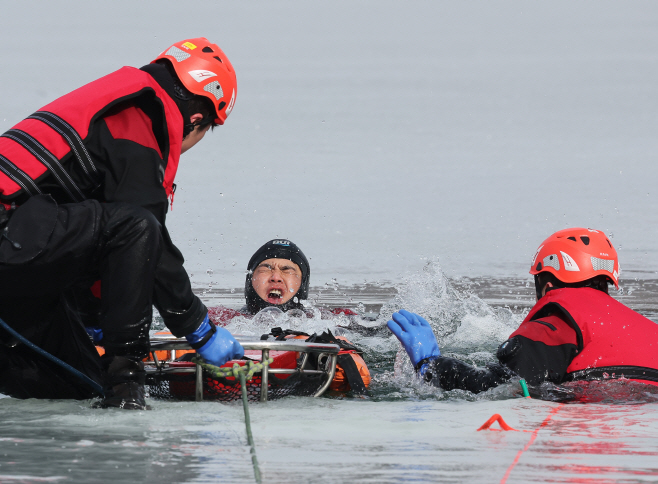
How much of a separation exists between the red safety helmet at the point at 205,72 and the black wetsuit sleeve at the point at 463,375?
162 cm

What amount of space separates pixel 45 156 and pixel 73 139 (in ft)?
0.41

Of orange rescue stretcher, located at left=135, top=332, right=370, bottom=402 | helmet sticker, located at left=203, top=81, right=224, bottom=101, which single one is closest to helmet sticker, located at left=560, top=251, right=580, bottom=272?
orange rescue stretcher, located at left=135, top=332, right=370, bottom=402

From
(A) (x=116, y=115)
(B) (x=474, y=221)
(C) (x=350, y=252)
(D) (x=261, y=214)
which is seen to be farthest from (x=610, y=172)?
(A) (x=116, y=115)

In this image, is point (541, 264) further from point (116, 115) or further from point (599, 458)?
point (116, 115)

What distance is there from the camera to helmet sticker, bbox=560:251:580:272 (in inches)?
175

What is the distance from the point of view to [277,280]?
757 centimetres

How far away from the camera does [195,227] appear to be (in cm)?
1377

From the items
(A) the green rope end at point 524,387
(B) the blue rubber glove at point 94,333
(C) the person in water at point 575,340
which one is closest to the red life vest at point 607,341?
(C) the person in water at point 575,340

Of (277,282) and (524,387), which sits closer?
(524,387)

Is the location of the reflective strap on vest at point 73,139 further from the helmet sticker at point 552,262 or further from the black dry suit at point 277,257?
the black dry suit at point 277,257

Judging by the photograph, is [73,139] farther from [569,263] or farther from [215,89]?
[569,263]

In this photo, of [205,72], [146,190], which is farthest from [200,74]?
[146,190]

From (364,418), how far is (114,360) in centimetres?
100

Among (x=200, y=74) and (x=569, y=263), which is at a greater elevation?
(x=200, y=74)
